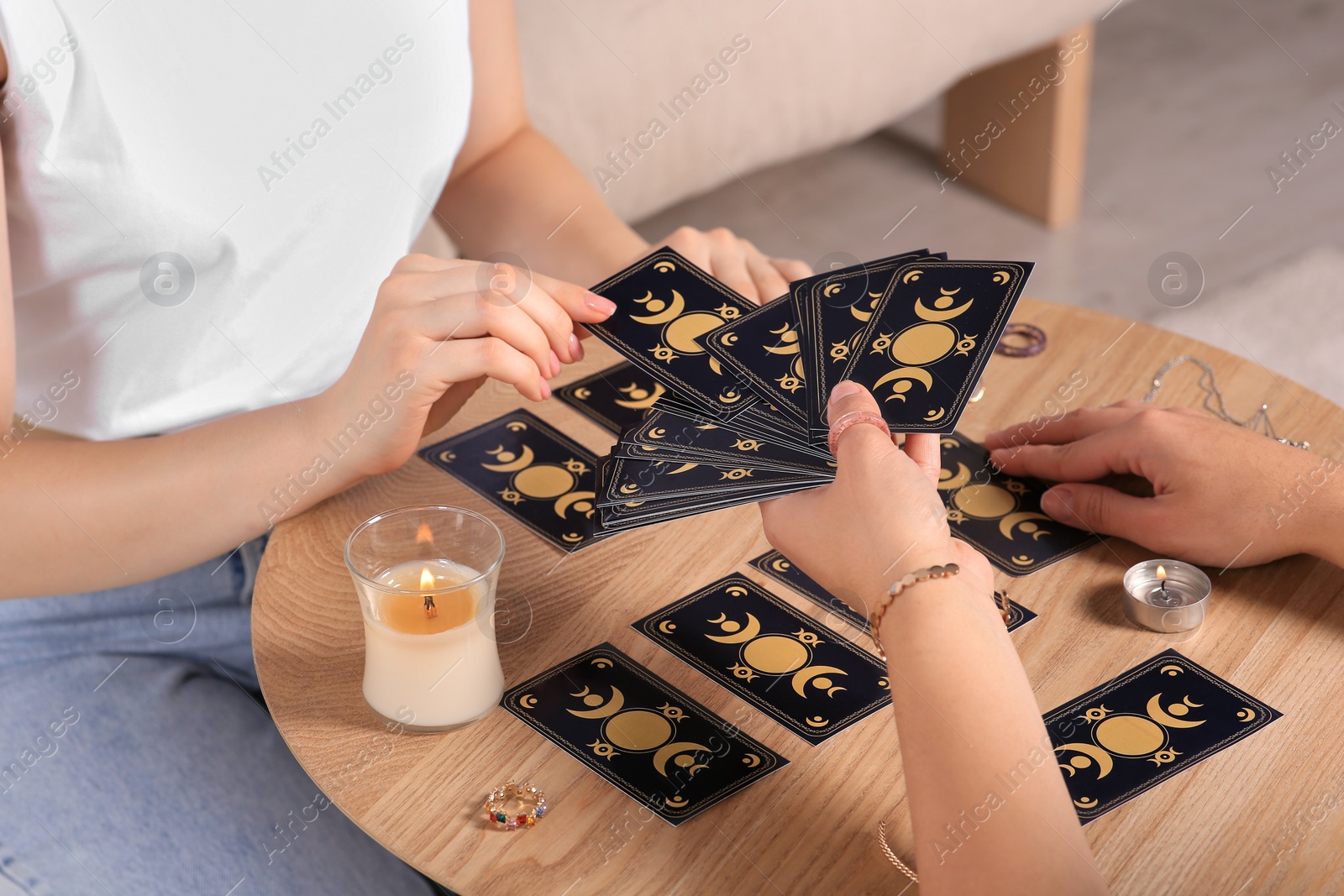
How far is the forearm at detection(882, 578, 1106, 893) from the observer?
72 centimetres

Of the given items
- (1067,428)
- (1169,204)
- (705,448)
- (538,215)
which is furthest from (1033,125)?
(705,448)

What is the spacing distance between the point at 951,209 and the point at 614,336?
7.20 ft

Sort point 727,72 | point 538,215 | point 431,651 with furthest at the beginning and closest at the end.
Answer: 1. point 727,72
2. point 538,215
3. point 431,651

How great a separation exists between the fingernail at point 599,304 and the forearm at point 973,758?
1.34 feet

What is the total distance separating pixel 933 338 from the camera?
104 cm

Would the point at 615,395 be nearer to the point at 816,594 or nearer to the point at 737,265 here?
the point at 737,265

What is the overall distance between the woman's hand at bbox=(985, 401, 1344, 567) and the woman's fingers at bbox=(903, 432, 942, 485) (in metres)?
0.15

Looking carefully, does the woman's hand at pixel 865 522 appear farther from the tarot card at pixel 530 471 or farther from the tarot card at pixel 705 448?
the tarot card at pixel 530 471

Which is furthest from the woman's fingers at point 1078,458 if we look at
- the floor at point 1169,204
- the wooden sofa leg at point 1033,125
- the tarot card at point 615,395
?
the wooden sofa leg at point 1033,125

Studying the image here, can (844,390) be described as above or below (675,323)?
above

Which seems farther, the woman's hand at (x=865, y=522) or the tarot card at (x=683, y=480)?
the tarot card at (x=683, y=480)

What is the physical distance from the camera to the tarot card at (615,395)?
1222 mm

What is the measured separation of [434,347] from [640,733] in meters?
0.35

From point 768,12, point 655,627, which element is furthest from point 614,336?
point 768,12
